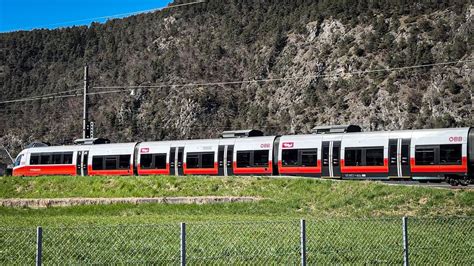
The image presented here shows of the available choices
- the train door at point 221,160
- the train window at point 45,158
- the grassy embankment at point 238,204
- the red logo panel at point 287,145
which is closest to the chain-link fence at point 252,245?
the grassy embankment at point 238,204

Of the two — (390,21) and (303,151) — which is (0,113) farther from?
(303,151)

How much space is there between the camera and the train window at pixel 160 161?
46.4 m

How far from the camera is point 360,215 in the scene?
28.2 meters

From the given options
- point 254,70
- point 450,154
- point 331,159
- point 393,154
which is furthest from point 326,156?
point 254,70

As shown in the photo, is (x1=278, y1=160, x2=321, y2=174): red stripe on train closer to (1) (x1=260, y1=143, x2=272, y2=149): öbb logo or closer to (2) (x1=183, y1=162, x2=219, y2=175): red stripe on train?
(1) (x1=260, y1=143, x2=272, y2=149): öbb logo

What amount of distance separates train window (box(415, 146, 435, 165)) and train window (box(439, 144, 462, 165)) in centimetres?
46

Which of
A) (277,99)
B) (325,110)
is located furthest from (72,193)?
(277,99)

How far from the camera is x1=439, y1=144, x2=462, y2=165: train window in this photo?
35.0 metres

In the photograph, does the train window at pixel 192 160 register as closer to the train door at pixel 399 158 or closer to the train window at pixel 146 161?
the train window at pixel 146 161

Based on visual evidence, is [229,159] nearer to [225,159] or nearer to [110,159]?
[225,159]

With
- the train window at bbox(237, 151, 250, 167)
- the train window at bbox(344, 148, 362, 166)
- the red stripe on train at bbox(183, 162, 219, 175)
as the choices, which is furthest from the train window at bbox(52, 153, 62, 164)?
the train window at bbox(344, 148, 362, 166)

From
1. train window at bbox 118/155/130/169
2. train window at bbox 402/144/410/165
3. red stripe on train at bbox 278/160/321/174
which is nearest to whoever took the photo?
train window at bbox 402/144/410/165

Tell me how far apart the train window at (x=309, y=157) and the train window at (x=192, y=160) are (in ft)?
26.7

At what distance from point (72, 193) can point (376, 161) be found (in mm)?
19328
